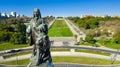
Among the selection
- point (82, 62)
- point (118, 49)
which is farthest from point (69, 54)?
point (118, 49)

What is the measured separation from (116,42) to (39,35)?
52.3 m

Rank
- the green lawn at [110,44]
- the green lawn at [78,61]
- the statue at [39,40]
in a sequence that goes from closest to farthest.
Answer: the statue at [39,40]
the green lawn at [78,61]
the green lawn at [110,44]

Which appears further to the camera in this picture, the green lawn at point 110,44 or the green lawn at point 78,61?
the green lawn at point 110,44

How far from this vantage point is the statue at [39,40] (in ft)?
57.6

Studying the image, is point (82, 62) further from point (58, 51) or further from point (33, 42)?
point (33, 42)

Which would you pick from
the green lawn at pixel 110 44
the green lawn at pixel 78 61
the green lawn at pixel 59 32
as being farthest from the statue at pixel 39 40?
the green lawn at pixel 59 32

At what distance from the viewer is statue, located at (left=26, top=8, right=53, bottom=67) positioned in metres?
17.5

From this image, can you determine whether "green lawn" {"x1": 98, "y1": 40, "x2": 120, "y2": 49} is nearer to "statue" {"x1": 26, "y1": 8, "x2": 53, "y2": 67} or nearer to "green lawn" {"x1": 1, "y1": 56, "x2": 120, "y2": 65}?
"green lawn" {"x1": 1, "y1": 56, "x2": 120, "y2": 65}

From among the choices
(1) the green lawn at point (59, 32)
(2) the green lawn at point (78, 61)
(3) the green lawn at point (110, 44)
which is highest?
(1) the green lawn at point (59, 32)

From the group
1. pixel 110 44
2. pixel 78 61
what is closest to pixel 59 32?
pixel 110 44

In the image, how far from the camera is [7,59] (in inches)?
1815

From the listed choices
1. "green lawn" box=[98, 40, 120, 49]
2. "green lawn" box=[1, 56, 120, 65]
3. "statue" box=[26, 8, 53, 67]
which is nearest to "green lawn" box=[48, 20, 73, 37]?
"green lawn" box=[98, 40, 120, 49]

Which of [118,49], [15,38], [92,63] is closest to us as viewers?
[92,63]

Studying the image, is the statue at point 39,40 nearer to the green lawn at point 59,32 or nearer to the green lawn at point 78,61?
the green lawn at point 78,61
